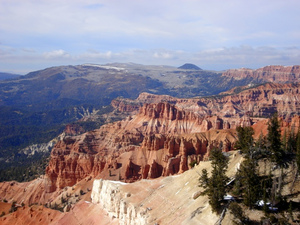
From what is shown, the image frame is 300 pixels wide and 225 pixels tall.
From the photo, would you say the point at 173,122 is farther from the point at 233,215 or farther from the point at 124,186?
the point at 233,215

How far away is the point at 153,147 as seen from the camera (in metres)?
103

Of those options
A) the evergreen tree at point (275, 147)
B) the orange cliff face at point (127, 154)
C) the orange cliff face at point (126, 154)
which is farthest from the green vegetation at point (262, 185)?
the orange cliff face at point (126, 154)

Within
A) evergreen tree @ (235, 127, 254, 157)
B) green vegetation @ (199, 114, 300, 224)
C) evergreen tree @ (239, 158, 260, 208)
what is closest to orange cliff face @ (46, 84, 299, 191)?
evergreen tree @ (235, 127, 254, 157)

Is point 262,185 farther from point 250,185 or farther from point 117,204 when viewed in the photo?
point 117,204

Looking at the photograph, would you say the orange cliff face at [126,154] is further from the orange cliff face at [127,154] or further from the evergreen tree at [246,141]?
the evergreen tree at [246,141]

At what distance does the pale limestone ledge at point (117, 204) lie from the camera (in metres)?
53.2

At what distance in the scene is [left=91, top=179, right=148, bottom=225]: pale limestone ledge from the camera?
53.2 m

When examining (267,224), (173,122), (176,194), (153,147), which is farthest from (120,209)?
(173,122)

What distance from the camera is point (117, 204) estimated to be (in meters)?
59.8

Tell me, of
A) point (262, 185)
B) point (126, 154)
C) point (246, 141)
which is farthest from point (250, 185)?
point (126, 154)

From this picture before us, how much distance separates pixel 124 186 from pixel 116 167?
1280 inches

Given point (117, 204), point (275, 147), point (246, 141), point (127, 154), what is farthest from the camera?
point (127, 154)

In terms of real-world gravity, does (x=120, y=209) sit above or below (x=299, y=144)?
below

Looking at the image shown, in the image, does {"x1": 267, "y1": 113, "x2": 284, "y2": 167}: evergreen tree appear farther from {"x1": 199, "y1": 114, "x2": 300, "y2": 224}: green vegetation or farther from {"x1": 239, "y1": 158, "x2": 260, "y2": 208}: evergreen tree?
{"x1": 239, "y1": 158, "x2": 260, "y2": 208}: evergreen tree
